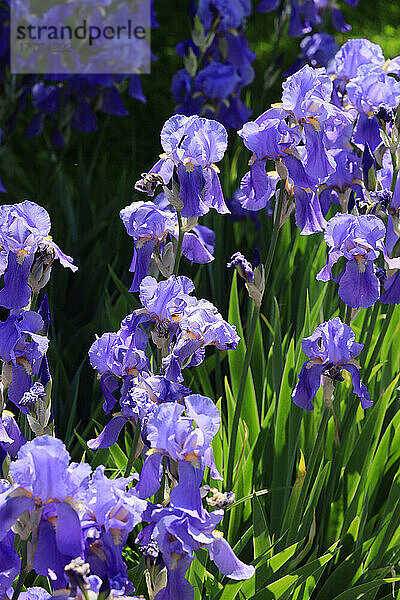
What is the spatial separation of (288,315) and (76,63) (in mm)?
1578

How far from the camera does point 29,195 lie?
10.1 ft

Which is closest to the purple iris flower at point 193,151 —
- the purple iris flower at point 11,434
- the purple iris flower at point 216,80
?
the purple iris flower at point 11,434

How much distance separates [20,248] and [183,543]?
0.56m

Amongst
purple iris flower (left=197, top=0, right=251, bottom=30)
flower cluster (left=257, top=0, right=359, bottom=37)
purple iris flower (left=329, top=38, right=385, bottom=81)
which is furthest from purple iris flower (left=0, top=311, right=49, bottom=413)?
flower cluster (left=257, top=0, right=359, bottom=37)

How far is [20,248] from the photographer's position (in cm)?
118

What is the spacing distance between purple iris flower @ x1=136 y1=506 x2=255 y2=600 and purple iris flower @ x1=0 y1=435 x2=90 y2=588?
0.34 ft

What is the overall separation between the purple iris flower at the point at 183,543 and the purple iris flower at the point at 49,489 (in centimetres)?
11

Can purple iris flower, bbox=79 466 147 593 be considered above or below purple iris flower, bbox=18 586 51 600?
above

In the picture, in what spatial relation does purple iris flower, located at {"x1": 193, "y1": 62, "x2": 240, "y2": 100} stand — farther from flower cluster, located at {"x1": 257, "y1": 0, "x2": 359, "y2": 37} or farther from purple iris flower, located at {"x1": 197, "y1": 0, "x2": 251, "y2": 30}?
flower cluster, located at {"x1": 257, "y1": 0, "x2": 359, "y2": 37}

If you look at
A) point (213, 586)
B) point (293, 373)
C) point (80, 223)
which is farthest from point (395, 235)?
point (80, 223)

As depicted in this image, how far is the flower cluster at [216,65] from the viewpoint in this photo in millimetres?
2908

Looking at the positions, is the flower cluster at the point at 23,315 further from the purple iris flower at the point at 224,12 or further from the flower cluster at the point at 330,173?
the purple iris flower at the point at 224,12

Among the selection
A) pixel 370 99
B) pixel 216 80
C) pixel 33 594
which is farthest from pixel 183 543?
pixel 216 80

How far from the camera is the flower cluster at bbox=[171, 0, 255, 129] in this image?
291 cm
